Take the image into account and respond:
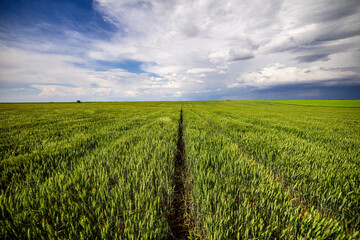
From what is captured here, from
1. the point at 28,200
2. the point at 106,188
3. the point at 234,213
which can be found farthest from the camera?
the point at 106,188

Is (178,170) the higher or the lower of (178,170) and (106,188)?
the lower

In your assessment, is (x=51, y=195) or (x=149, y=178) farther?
(x=149, y=178)

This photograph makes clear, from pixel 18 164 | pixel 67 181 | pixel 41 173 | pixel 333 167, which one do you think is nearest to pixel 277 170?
pixel 333 167

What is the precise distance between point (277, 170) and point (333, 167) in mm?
1213

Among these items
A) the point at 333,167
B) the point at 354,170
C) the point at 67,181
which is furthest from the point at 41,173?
the point at 354,170

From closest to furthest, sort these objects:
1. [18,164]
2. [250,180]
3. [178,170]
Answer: [250,180]
[18,164]
[178,170]

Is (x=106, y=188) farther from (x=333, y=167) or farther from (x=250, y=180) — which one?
(x=333, y=167)

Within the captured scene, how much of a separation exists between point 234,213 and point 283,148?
13.7 feet

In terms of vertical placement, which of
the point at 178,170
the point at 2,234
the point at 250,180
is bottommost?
the point at 178,170

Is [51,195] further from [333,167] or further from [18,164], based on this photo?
[333,167]

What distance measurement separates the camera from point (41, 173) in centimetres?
275

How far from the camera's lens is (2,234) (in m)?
1.35

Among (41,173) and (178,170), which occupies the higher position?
(41,173)

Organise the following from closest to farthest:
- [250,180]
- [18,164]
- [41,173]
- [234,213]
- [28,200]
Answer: [234,213]
[28,200]
[250,180]
[41,173]
[18,164]
